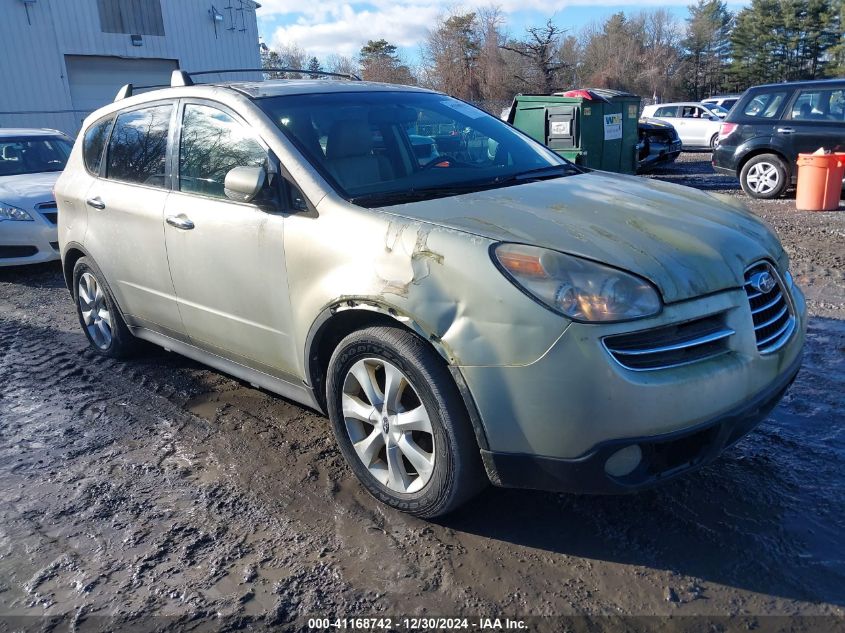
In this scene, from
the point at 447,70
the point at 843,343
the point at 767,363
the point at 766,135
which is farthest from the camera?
the point at 447,70

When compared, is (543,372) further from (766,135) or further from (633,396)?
(766,135)

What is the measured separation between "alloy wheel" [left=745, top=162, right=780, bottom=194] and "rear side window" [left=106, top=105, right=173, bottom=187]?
10.1m

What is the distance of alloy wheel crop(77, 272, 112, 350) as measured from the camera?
16.0 ft

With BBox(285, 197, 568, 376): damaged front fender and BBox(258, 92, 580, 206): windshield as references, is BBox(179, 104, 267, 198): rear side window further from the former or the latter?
BBox(285, 197, 568, 376): damaged front fender

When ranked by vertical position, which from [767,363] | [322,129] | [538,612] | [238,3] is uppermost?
[238,3]

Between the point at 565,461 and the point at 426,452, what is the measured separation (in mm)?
592

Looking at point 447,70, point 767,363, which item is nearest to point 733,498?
point 767,363

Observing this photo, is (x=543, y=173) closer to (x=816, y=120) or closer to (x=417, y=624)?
(x=417, y=624)

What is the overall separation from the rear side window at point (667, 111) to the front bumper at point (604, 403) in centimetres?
2088

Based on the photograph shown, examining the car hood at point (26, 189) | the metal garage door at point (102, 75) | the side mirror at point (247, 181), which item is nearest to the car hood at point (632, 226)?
the side mirror at point (247, 181)

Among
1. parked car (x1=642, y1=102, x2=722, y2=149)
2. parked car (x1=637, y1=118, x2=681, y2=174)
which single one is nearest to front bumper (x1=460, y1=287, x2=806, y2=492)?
parked car (x1=637, y1=118, x2=681, y2=174)

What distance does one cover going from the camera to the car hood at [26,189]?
7.96 metres

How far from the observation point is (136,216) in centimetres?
407

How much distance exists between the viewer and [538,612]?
2.39m
